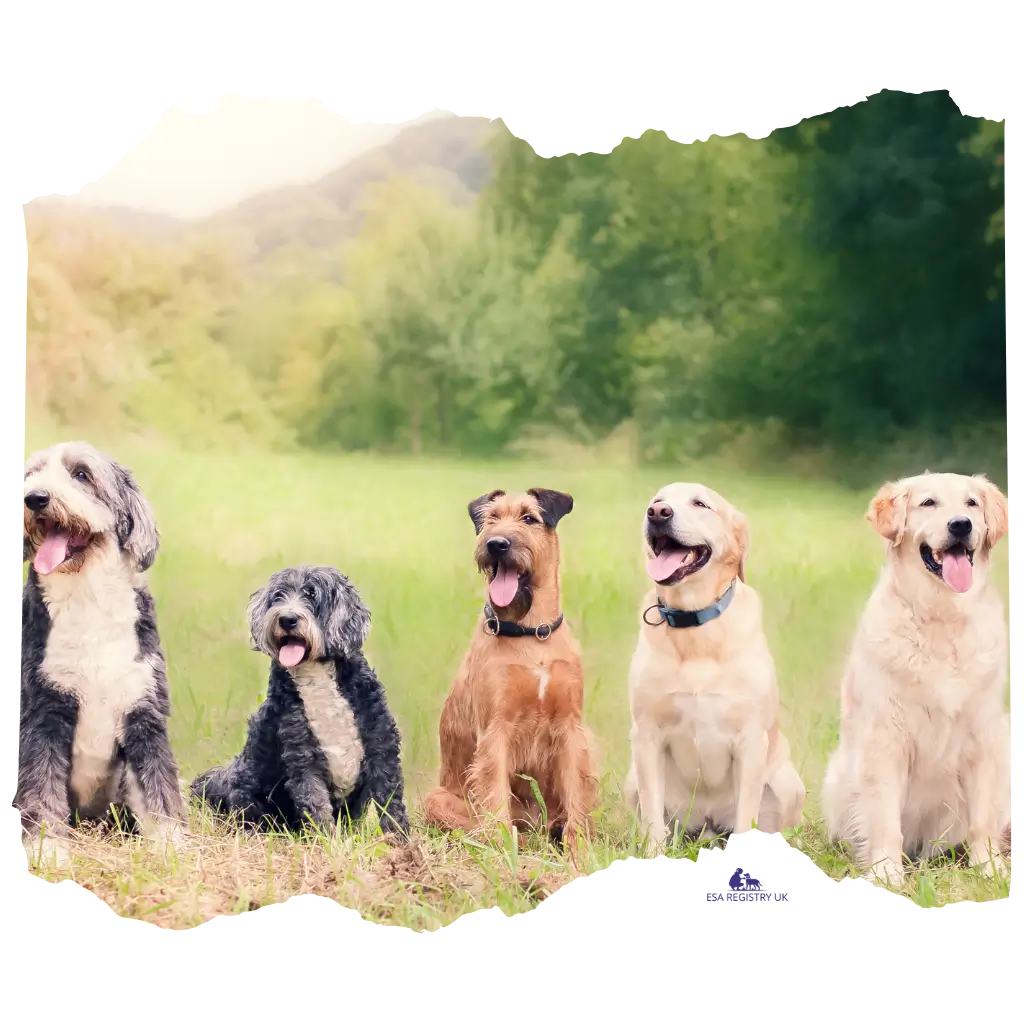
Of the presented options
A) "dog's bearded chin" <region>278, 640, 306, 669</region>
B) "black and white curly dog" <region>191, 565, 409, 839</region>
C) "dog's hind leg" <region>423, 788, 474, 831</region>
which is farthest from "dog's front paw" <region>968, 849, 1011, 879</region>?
"dog's bearded chin" <region>278, 640, 306, 669</region>

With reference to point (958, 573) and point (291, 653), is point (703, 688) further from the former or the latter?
point (291, 653)

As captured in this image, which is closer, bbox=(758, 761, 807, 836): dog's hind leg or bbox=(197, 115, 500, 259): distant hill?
bbox=(758, 761, 807, 836): dog's hind leg

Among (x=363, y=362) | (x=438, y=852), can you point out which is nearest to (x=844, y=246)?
(x=363, y=362)

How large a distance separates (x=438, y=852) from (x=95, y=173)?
2837mm

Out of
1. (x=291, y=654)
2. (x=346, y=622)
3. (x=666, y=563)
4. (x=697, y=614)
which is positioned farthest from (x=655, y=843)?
(x=291, y=654)

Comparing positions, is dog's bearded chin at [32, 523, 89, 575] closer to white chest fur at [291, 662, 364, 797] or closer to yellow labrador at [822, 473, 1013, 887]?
white chest fur at [291, 662, 364, 797]

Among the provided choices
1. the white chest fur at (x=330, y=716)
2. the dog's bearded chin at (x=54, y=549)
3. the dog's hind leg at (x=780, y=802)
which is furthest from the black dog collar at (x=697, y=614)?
the dog's bearded chin at (x=54, y=549)

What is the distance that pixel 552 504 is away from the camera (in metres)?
5.24

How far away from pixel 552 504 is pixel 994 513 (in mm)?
1579

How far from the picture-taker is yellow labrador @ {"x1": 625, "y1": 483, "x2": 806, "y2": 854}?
5.08 metres

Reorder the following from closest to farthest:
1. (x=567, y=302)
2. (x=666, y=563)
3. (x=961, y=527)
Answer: (x=961, y=527) → (x=666, y=563) → (x=567, y=302)

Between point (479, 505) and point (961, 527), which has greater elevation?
point (479, 505)

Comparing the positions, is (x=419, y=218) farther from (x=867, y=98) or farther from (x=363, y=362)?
(x=867, y=98)

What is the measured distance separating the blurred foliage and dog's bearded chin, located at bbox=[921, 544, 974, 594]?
53 cm
